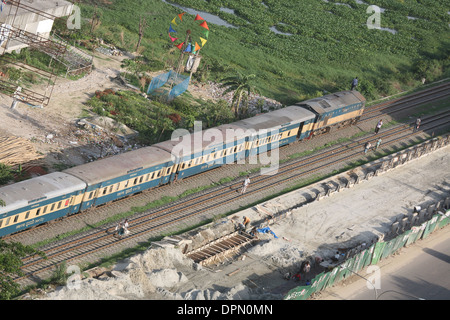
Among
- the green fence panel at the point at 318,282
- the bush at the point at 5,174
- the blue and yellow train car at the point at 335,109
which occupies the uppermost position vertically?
the blue and yellow train car at the point at 335,109

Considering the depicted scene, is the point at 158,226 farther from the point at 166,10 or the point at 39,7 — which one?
the point at 166,10

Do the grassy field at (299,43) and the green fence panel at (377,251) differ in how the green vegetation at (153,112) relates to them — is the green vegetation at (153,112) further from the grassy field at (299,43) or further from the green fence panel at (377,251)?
the green fence panel at (377,251)

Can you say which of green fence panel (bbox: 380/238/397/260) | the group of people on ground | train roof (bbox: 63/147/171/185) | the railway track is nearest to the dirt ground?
train roof (bbox: 63/147/171/185)

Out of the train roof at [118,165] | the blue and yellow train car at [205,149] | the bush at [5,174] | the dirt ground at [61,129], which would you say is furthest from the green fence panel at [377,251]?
the bush at [5,174]

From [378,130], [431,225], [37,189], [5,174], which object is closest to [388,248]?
[431,225]

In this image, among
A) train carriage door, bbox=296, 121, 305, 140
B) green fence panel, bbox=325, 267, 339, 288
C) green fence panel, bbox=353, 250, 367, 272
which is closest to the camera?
green fence panel, bbox=325, 267, 339, 288

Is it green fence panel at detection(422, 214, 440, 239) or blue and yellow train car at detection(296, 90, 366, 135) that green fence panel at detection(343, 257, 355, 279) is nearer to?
green fence panel at detection(422, 214, 440, 239)
